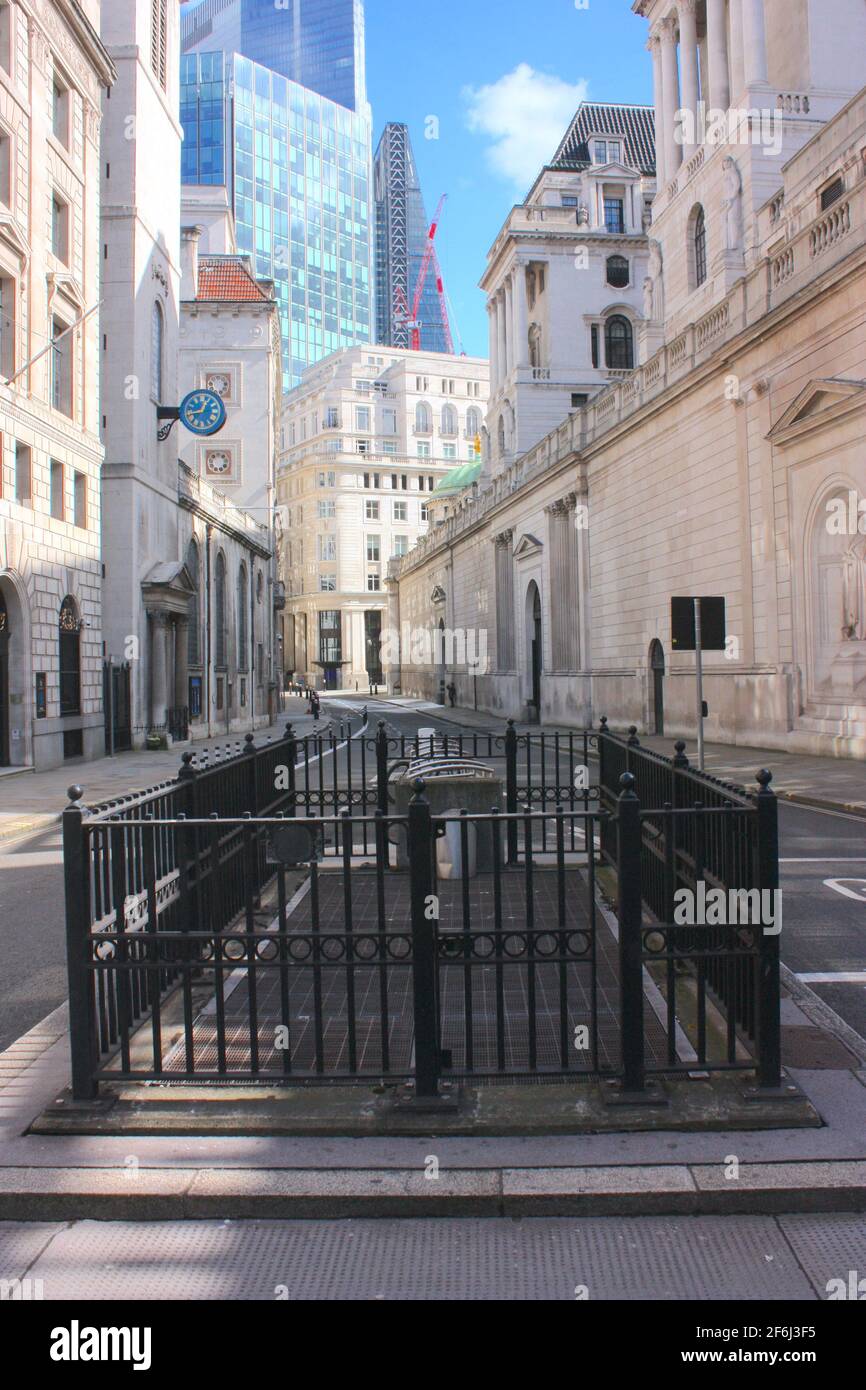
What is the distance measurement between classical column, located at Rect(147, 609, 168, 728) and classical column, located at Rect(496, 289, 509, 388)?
3206 centimetres

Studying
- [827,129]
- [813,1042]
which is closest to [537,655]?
[827,129]

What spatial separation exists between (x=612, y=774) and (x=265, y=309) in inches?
1827

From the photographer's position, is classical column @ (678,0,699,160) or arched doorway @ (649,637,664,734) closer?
arched doorway @ (649,637,664,734)

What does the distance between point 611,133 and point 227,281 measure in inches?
929

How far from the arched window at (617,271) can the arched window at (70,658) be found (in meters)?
38.0

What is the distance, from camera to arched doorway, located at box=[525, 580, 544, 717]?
43656 millimetres

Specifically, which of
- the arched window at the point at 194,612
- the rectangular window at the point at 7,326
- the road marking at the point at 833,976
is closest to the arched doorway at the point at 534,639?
the arched window at the point at 194,612

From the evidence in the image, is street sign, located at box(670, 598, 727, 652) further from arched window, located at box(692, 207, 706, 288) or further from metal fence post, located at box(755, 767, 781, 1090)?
arched window, located at box(692, 207, 706, 288)

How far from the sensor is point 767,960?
175 inches

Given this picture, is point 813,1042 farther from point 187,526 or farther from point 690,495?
point 187,526

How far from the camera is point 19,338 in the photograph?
2217cm

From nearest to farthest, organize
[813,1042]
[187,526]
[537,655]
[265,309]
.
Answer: [813,1042] < [187,526] < [537,655] < [265,309]

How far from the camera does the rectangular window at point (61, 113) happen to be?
24891 millimetres

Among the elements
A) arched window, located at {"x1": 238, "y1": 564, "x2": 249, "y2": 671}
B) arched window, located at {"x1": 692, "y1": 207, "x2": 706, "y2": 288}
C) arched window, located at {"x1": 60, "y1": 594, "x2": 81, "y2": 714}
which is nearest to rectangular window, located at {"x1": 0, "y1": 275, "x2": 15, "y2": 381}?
arched window, located at {"x1": 60, "y1": 594, "x2": 81, "y2": 714}
